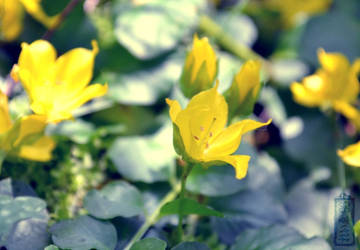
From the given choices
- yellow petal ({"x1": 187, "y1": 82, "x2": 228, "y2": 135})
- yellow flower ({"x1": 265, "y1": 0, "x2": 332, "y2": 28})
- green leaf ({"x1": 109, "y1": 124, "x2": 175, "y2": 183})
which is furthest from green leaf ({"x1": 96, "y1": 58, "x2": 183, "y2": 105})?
yellow flower ({"x1": 265, "y1": 0, "x2": 332, "y2": 28})

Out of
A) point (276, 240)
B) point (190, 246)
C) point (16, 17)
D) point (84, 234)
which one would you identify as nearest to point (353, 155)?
point (276, 240)

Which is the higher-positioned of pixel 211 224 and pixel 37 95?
pixel 37 95

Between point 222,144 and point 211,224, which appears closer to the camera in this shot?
point 222,144

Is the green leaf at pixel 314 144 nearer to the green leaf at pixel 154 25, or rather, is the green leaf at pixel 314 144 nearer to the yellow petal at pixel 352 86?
the yellow petal at pixel 352 86

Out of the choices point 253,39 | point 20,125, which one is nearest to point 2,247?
point 20,125

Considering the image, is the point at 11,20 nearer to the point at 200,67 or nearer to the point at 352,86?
the point at 200,67

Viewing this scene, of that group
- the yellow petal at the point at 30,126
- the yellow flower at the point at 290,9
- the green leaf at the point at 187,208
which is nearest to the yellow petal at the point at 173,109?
the green leaf at the point at 187,208

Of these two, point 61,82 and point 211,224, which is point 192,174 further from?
point 61,82
